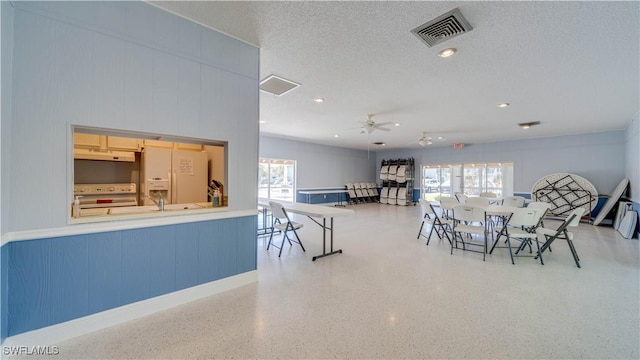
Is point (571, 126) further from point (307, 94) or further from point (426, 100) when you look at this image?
point (307, 94)

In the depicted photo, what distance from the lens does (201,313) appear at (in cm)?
221

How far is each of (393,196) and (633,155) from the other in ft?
22.7

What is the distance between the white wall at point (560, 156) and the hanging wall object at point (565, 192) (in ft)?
1.11

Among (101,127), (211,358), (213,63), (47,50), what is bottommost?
(211,358)

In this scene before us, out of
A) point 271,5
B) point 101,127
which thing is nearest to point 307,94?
point 271,5

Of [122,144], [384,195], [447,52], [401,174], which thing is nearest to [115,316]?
[122,144]

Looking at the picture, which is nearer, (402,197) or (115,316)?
(115,316)

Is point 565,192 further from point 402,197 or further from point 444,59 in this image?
point 444,59

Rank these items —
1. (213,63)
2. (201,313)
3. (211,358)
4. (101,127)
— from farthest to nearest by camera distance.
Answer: (213,63) < (201,313) < (101,127) < (211,358)

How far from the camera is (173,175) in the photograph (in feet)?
14.8

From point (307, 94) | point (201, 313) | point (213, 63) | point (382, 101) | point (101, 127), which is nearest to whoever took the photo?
point (101, 127)

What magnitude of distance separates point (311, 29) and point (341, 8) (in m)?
0.39

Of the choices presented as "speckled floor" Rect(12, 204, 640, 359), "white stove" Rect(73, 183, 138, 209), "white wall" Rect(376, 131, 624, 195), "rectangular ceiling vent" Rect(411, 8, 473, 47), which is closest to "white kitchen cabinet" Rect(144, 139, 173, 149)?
"white stove" Rect(73, 183, 138, 209)

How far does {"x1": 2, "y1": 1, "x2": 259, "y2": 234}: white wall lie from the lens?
A: 170 cm
